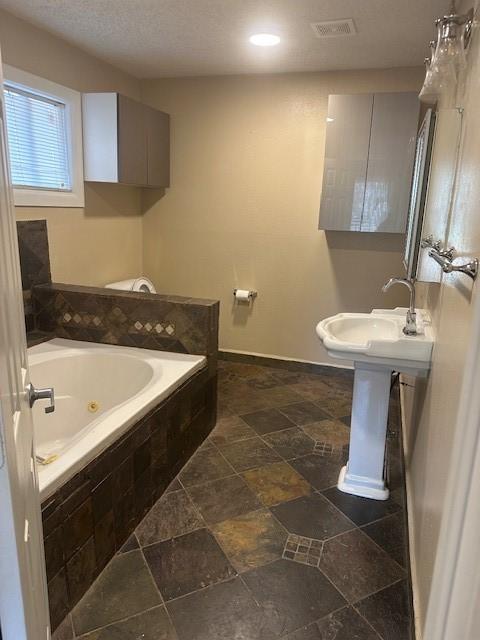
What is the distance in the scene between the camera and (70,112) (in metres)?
3.02

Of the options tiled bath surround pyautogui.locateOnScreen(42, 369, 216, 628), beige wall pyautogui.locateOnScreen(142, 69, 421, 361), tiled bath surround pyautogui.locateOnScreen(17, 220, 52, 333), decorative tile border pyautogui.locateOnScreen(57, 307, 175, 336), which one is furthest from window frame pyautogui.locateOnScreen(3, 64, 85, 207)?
tiled bath surround pyautogui.locateOnScreen(42, 369, 216, 628)

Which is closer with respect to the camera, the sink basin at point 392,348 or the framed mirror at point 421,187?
the sink basin at point 392,348

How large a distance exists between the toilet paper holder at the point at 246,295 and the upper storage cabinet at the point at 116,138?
117cm

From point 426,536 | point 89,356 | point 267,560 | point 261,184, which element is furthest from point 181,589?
point 261,184

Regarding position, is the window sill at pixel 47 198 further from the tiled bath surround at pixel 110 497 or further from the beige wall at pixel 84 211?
the tiled bath surround at pixel 110 497

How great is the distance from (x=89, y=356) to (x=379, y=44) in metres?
2.61

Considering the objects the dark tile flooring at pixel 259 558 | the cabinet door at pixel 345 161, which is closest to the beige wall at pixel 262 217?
the cabinet door at pixel 345 161

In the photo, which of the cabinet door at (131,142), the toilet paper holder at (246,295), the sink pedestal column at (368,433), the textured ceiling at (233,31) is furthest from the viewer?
the toilet paper holder at (246,295)

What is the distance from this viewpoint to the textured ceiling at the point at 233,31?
230 cm

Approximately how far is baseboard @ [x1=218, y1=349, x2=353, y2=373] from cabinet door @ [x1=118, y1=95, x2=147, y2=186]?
5.44 ft

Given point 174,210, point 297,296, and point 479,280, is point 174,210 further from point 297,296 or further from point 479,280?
point 479,280

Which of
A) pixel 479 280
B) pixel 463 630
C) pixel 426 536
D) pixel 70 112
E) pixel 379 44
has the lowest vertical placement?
pixel 426 536

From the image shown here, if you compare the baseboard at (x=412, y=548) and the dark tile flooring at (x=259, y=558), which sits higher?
the baseboard at (x=412, y=548)

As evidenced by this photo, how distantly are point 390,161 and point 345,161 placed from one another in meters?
0.31
